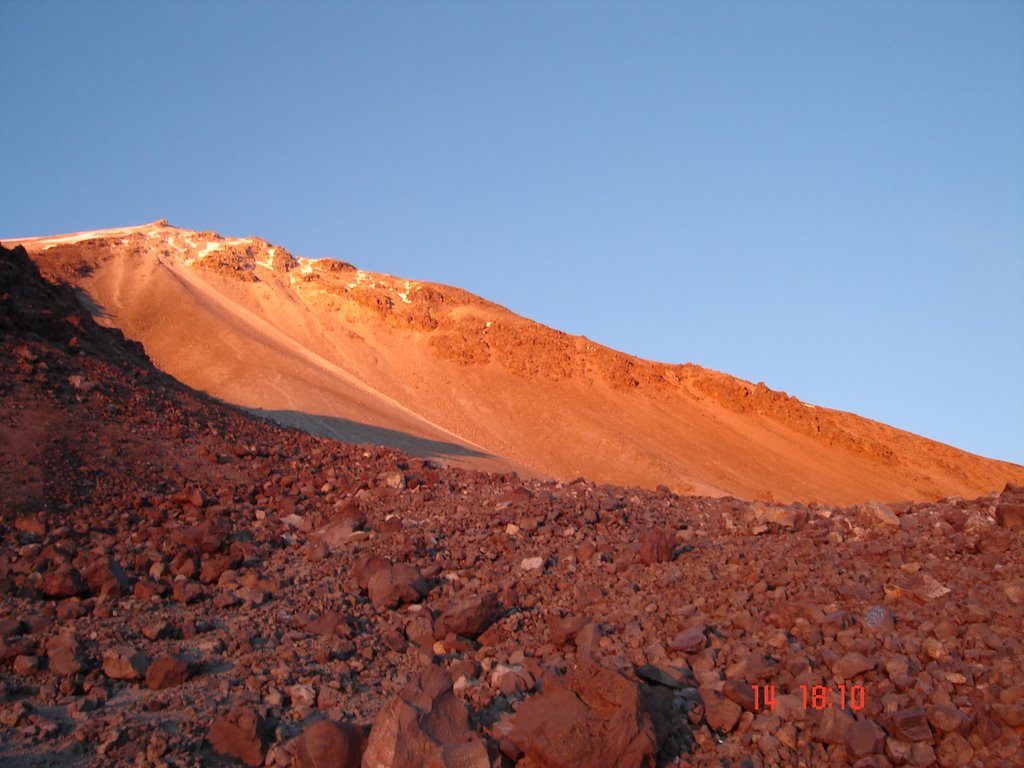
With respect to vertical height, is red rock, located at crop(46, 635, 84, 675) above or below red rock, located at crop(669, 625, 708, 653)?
below

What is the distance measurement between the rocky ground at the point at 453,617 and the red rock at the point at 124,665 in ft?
0.04

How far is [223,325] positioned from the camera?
31.0 m

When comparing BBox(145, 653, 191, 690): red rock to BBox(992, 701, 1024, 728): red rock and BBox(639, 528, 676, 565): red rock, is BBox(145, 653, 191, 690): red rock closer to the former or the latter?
BBox(639, 528, 676, 565): red rock

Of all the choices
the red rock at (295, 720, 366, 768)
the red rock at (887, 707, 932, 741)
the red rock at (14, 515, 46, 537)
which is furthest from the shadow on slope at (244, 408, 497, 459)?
the red rock at (887, 707, 932, 741)

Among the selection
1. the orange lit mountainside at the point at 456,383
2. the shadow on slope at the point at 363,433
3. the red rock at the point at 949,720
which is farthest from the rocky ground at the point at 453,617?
the orange lit mountainside at the point at 456,383

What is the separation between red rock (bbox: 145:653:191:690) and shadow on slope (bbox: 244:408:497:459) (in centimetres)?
1708

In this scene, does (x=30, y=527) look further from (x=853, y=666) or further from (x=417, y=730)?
(x=853, y=666)

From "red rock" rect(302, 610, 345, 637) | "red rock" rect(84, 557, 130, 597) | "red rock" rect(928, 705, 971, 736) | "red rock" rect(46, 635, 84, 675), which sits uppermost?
"red rock" rect(928, 705, 971, 736)

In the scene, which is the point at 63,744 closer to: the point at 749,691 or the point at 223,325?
the point at 749,691

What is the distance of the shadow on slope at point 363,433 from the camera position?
73.9ft

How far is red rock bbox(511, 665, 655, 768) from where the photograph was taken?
3967mm
